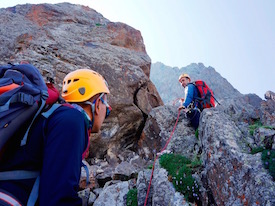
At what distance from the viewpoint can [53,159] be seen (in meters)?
2.22

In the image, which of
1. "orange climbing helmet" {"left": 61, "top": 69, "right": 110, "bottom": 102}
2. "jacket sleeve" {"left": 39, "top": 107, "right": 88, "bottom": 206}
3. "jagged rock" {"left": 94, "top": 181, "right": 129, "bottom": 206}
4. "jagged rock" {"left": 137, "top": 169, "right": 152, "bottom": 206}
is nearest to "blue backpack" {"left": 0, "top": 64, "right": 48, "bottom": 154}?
"jacket sleeve" {"left": 39, "top": 107, "right": 88, "bottom": 206}

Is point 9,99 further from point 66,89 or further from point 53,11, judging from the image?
point 53,11

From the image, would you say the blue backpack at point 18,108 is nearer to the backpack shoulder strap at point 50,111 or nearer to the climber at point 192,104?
the backpack shoulder strap at point 50,111

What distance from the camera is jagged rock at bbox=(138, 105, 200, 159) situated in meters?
10.4

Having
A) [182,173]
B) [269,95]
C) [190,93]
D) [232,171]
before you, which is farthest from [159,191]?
[269,95]

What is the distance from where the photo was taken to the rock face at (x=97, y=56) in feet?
48.7

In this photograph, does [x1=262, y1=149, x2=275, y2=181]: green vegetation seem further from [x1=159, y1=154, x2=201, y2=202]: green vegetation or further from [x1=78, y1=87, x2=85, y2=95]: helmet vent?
[x1=78, y1=87, x2=85, y2=95]: helmet vent

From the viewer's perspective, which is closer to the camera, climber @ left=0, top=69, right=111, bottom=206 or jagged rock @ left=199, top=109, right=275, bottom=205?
climber @ left=0, top=69, right=111, bottom=206

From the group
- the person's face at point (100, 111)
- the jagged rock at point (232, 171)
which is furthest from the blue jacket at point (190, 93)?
the person's face at point (100, 111)

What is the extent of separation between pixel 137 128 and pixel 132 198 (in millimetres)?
8674

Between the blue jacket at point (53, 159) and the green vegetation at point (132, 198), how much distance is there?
576 cm

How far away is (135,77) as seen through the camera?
17.2 metres

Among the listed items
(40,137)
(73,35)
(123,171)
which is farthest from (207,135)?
(73,35)

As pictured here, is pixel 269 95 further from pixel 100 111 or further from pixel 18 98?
pixel 18 98
